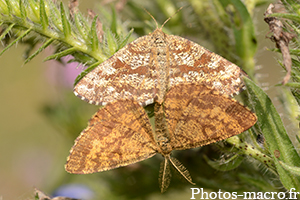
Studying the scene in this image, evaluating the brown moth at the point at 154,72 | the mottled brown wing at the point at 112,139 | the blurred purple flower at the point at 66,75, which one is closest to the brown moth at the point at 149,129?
the mottled brown wing at the point at 112,139

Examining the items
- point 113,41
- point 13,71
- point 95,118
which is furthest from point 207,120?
point 13,71

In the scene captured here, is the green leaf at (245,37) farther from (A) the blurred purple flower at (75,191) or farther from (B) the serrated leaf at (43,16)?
(A) the blurred purple flower at (75,191)

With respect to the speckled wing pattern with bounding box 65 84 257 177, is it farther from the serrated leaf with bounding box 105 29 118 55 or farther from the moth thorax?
the serrated leaf with bounding box 105 29 118 55

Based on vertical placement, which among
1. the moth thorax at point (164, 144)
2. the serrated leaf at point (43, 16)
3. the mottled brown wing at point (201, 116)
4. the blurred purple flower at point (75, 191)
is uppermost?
the serrated leaf at point (43, 16)

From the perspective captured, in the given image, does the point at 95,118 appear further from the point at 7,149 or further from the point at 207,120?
the point at 7,149

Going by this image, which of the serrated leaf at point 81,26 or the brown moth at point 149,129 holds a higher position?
the serrated leaf at point 81,26

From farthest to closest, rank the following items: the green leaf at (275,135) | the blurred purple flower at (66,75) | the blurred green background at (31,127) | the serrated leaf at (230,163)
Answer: the blurred green background at (31,127) → the blurred purple flower at (66,75) → the serrated leaf at (230,163) → the green leaf at (275,135)
